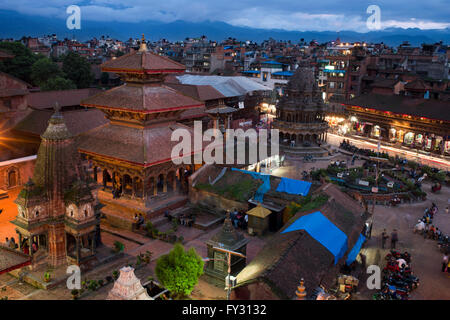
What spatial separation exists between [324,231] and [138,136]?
1450 cm

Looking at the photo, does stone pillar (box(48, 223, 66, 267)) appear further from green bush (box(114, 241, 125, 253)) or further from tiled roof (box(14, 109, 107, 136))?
tiled roof (box(14, 109, 107, 136))

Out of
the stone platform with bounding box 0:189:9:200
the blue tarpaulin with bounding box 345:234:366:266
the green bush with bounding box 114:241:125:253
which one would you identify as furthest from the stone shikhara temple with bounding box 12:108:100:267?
the blue tarpaulin with bounding box 345:234:366:266

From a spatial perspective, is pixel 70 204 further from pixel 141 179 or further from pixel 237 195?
pixel 237 195

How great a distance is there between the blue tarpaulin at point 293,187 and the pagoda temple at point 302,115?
23.5m

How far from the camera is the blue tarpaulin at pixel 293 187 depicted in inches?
1019

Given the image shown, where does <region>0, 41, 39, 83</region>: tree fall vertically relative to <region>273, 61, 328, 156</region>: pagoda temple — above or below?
above

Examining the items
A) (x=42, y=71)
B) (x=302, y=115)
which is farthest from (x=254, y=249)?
(x=42, y=71)

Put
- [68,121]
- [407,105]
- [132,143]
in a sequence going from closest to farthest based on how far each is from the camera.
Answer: [132,143], [68,121], [407,105]

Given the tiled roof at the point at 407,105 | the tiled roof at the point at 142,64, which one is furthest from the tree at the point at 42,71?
the tiled roof at the point at 407,105

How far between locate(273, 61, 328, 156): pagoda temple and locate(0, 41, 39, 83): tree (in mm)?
43204

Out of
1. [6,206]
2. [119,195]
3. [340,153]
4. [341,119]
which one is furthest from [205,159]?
[341,119]

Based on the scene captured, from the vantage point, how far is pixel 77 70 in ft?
229

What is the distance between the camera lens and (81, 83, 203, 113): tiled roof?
Answer: 26.6m

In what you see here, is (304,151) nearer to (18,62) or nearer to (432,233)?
(432,233)
